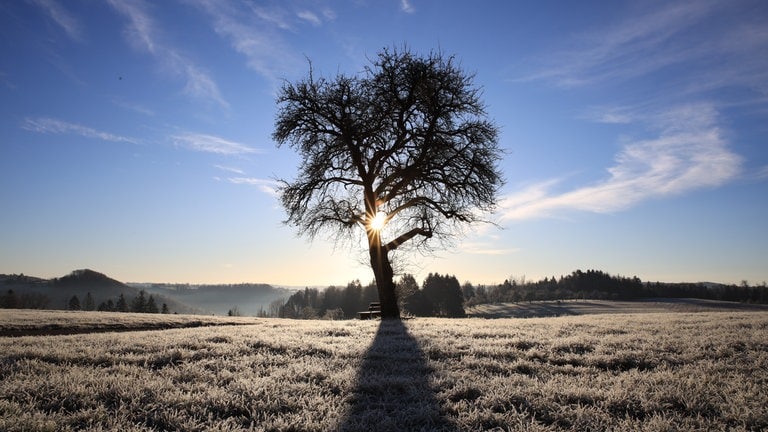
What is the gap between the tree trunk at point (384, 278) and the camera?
2111 centimetres

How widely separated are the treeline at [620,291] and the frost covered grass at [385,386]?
156 meters

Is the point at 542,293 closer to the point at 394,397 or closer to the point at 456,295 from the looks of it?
the point at 456,295

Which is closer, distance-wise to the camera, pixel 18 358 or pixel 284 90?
pixel 18 358

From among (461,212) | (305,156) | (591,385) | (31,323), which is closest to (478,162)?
(461,212)

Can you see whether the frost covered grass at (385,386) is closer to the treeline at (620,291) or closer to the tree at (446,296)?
the tree at (446,296)

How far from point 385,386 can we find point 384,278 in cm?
1475

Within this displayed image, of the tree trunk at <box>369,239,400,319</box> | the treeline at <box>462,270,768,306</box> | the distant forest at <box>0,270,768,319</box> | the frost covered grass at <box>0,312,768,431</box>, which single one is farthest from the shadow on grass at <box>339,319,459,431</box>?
the treeline at <box>462,270,768,306</box>

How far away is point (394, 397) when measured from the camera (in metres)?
5.85

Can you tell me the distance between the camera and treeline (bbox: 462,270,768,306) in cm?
14012

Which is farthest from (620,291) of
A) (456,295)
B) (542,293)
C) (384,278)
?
(384,278)

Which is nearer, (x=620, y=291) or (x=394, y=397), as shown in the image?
(x=394, y=397)

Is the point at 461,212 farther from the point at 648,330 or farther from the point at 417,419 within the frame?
the point at 417,419

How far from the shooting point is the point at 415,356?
8812 millimetres

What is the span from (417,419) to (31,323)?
2243 centimetres
